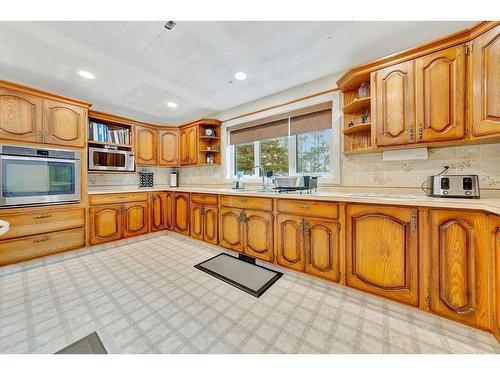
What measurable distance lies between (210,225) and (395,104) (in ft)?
8.17

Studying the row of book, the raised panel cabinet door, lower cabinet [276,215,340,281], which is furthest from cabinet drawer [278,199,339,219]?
the row of book

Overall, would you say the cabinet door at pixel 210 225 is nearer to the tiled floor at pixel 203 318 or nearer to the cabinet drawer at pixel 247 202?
the cabinet drawer at pixel 247 202

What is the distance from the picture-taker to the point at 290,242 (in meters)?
2.00

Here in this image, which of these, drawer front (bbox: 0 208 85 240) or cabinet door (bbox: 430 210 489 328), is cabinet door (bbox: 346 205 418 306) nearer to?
cabinet door (bbox: 430 210 489 328)

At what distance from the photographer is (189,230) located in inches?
123

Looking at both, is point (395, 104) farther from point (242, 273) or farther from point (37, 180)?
point (37, 180)

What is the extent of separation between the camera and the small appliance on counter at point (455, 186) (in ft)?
4.66

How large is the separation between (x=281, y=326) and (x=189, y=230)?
7.16 feet

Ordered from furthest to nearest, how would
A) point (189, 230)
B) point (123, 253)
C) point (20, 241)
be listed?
1. point (189, 230)
2. point (123, 253)
3. point (20, 241)

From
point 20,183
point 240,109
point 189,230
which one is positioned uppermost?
point 240,109

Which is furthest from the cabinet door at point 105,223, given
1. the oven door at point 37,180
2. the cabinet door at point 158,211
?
the cabinet door at point 158,211
